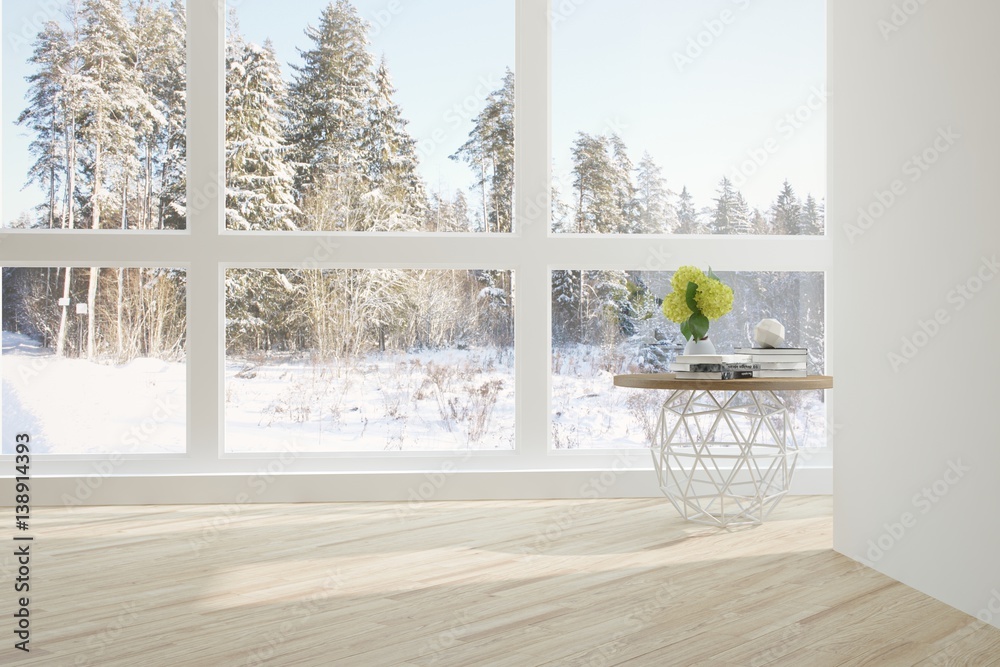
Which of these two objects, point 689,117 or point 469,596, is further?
point 689,117

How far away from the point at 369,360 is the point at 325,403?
28cm

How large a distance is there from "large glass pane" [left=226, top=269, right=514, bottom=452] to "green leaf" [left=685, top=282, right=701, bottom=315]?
35.9 inches

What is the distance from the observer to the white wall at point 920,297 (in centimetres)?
228

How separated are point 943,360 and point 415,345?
2412 millimetres

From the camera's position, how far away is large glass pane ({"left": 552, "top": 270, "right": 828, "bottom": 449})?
14.2ft

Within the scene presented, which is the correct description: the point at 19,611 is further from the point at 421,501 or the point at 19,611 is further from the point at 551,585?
the point at 421,501

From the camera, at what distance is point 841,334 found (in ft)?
9.88

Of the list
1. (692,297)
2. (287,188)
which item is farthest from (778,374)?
(287,188)

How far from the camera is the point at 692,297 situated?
374 cm

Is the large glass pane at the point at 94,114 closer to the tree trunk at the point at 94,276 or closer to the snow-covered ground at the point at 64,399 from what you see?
the tree trunk at the point at 94,276

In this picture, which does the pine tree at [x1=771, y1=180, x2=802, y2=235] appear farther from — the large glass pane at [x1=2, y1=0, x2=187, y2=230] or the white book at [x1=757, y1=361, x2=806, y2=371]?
the large glass pane at [x1=2, y1=0, x2=187, y2=230]

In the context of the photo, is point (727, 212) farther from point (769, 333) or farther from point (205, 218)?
point (205, 218)

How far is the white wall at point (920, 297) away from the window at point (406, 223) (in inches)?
54.5

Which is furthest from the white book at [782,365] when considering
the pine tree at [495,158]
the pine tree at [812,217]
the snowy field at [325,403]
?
the pine tree at [495,158]
